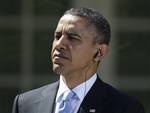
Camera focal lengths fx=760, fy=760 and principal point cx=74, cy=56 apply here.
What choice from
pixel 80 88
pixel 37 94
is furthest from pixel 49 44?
pixel 80 88

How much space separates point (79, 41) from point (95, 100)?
327 millimetres

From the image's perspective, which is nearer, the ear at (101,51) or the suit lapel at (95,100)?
the suit lapel at (95,100)

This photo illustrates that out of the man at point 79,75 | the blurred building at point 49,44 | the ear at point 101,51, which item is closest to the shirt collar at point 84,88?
the man at point 79,75

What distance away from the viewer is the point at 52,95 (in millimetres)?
4105

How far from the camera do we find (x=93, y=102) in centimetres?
404

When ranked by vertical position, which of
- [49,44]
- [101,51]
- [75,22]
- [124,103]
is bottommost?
[124,103]

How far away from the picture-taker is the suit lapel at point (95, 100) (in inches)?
157

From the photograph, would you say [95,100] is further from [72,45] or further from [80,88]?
[72,45]

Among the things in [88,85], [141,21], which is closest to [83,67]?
[88,85]

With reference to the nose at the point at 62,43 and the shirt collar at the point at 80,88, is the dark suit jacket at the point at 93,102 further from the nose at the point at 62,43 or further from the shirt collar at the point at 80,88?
the nose at the point at 62,43

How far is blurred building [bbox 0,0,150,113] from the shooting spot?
7.27m

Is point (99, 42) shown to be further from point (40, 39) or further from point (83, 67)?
point (40, 39)

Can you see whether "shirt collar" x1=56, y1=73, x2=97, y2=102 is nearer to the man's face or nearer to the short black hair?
the man's face

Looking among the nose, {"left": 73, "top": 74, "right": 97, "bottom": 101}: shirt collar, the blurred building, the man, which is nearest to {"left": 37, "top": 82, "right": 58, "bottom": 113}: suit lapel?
the man
